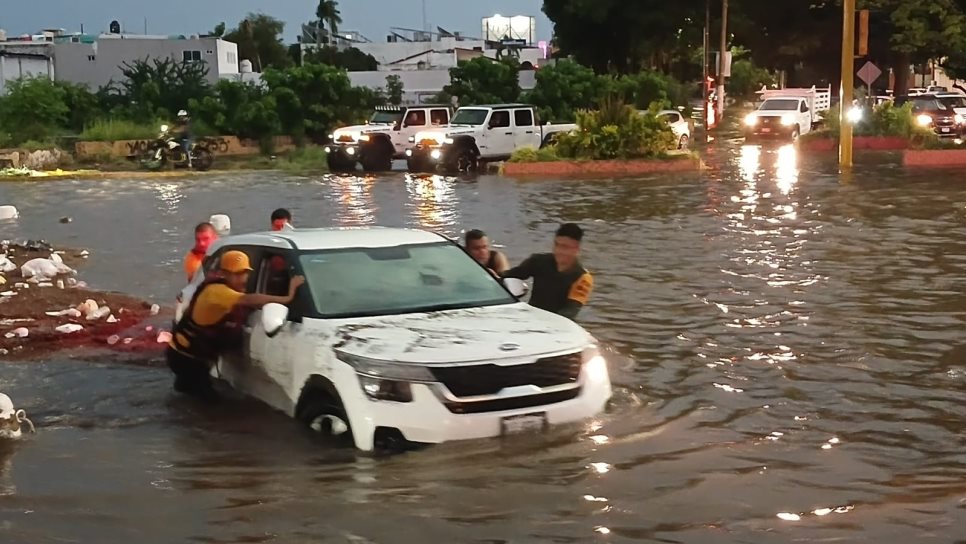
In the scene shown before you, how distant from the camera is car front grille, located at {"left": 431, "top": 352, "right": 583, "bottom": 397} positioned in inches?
269

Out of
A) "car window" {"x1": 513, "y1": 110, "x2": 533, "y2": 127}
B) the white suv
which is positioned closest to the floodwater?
the white suv

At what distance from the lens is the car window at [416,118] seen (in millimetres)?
35750

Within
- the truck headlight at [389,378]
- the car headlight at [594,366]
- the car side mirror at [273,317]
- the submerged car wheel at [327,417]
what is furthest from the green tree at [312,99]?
the truck headlight at [389,378]

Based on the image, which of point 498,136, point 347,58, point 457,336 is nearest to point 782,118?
point 498,136

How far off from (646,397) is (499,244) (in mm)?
8871

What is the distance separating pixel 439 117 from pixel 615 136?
23.4ft

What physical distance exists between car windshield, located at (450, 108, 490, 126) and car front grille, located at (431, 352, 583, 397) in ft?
88.0

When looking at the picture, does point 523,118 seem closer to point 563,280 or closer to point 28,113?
point 28,113

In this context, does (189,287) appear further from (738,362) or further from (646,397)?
(738,362)

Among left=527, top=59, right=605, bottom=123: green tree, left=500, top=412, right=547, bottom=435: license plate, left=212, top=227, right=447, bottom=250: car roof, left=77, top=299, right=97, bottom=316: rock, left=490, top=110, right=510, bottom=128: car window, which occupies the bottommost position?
left=77, top=299, right=97, bottom=316: rock

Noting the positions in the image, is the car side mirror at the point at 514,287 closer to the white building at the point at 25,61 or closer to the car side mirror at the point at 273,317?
the car side mirror at the point at 273,317

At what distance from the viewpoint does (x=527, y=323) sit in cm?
750

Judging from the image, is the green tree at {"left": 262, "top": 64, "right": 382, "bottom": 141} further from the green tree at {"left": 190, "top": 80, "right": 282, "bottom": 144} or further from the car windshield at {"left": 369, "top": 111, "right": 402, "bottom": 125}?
the car windshield at {"left": 369, "top": 111, "right": 402, "bottom": 125}

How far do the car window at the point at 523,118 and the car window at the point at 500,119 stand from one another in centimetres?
24
